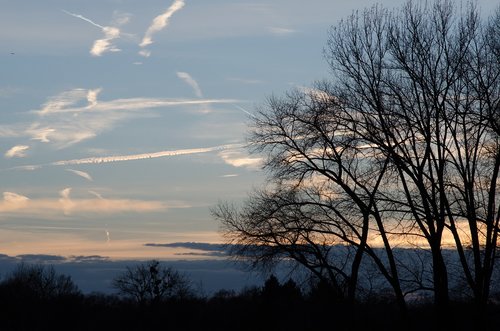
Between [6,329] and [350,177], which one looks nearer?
[350,177]

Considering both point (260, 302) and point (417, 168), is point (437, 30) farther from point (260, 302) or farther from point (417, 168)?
point (260, 302)

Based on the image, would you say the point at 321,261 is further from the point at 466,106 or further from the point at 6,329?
the point at 6,329

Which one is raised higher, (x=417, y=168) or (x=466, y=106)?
(x=466, y=106)

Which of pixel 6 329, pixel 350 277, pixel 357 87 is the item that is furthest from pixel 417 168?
pixel 6 329

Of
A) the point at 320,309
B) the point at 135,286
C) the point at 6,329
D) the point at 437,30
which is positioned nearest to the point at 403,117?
the point at 437,30

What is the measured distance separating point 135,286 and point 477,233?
265 ft

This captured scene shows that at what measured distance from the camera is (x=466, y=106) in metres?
29.9

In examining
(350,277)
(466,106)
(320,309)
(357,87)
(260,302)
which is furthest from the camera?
(260,302)

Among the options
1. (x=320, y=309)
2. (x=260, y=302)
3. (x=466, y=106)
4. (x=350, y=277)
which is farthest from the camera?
(x=260, y=302)

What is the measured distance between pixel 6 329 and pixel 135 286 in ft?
123

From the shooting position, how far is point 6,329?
69.6m

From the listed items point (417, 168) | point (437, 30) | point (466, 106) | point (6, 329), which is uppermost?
point (437, 30)

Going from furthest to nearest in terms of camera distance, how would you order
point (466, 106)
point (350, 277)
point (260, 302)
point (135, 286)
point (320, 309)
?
point (135, 286) → point (260, 302) → point (320, 309) → point (350, 277) → point (466, 106)

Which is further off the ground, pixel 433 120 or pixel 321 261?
pixel 433 120
